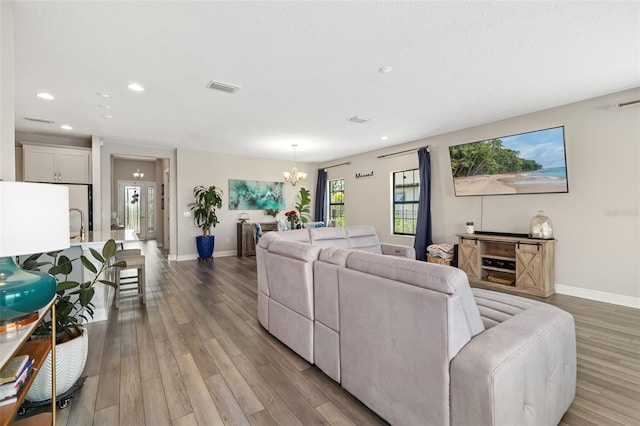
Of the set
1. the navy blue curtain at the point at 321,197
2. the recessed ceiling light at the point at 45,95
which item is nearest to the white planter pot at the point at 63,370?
the recessed ceiling light at the point at 45,95

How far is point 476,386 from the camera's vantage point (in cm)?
116

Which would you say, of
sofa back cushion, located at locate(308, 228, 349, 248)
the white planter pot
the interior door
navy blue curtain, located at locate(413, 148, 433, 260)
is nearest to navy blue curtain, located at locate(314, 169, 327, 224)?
navy blue curtain, located at locate(413, 148, 433, 260)

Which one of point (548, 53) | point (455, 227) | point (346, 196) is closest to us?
point (548, 53)

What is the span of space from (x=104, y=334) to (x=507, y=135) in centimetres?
623

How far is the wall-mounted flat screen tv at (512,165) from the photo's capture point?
4074mm

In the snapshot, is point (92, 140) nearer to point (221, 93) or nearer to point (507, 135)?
point (221, 93)

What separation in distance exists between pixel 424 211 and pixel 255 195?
4654 millimetres

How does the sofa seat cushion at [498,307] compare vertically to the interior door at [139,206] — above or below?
below

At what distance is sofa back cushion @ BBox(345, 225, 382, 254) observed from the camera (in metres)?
4.33

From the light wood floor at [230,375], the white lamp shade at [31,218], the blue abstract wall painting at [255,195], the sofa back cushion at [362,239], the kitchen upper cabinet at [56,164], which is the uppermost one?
the kitchen upper cabinet at [56,164]

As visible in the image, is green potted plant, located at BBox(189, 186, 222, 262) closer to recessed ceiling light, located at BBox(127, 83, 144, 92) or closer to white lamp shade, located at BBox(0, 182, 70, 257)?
recessed ceiling light, located at BBox(127, 83, 144, 92)

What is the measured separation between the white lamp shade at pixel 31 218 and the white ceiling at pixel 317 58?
5.20 ft

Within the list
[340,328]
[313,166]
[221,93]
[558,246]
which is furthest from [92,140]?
[558,246]

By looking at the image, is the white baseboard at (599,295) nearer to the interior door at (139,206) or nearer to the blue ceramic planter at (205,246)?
the blue ceramic planter at (205,246)
